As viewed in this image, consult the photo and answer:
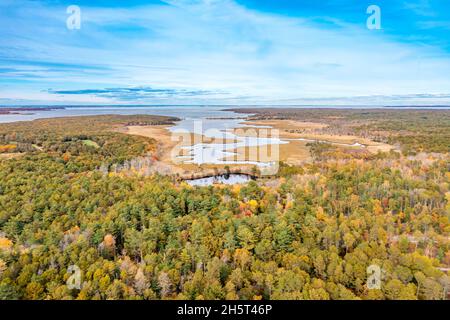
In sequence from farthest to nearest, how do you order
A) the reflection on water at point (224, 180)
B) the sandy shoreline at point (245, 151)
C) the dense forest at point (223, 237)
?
the sandy shoreline at point (245, 151) < the reflection on water at point (224, 180) < the dense forest at point (223, 237)

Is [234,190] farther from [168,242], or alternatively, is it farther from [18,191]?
[18,191]

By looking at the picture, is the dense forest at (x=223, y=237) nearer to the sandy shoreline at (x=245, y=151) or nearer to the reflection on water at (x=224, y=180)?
the reflection on water at (x=224, y=180)

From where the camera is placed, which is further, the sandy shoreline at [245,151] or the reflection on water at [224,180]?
the sandy shoreline at [245,151]

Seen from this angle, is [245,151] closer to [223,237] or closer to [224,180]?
[224,180]

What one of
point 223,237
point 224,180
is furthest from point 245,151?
point 223,237

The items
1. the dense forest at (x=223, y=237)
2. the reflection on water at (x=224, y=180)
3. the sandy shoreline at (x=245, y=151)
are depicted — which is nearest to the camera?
the dense forest at (x=223, y=237)

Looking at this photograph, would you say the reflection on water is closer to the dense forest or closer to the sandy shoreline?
the sandy shoreline

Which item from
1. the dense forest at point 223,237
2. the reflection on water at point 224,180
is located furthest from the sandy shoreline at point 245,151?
the dense forest at point 223,237
